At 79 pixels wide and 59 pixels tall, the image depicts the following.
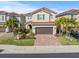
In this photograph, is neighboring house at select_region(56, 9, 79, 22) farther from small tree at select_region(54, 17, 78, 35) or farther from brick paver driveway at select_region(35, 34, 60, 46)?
brick paver driveway at select_region(35, 34, 60, 46)

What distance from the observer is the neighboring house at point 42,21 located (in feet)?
105

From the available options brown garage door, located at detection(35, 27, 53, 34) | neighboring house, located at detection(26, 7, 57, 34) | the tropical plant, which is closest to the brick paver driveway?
brown garage door, located at detection(35, 27, 53, 34)

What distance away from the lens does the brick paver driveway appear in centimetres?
2850

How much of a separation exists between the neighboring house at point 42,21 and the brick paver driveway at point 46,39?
1150 millimetres

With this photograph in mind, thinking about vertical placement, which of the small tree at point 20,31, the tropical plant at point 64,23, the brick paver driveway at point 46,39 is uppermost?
the tropical plant at point 64,23

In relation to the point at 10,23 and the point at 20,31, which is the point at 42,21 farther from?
the point at 10,23

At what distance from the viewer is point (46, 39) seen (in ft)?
100

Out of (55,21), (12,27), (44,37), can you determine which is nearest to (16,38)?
(12,27)

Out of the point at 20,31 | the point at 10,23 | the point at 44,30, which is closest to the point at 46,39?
the point at 44,30

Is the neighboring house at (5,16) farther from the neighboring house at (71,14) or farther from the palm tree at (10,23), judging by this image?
the neighboring house at (71,14)

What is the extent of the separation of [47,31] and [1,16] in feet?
23.5

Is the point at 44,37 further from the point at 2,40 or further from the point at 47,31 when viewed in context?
the point at 2,40

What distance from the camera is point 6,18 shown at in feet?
101

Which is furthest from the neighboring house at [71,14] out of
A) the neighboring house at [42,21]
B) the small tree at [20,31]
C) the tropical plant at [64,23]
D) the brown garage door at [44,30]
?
the small tree at [20,31]
